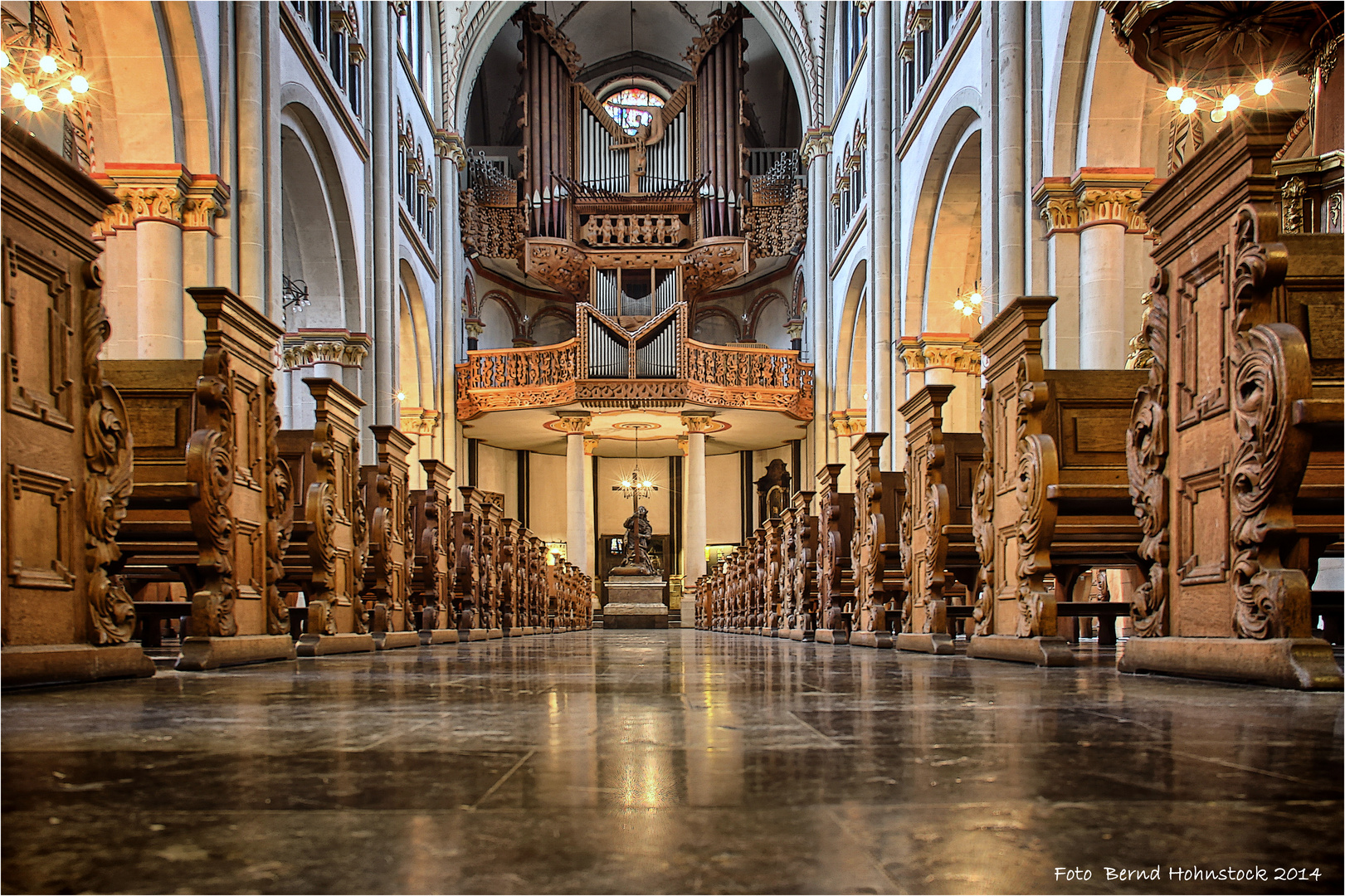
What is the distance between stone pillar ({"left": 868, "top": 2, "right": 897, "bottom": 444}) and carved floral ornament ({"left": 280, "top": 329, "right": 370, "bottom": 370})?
7.91 metres

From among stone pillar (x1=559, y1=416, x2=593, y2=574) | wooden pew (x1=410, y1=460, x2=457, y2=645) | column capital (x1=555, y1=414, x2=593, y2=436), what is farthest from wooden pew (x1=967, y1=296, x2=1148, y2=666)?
stone pillar (x1=559, y1=416, x2=593, y2=574)

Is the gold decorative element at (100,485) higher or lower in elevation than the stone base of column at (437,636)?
higher

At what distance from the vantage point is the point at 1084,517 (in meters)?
6.42

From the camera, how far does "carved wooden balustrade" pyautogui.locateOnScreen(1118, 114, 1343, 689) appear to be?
130 inches

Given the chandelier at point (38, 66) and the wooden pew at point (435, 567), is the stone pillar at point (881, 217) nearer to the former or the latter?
the wooden pew at point (435, 567)

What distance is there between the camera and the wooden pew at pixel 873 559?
8.45 m

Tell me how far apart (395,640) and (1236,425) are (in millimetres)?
6584

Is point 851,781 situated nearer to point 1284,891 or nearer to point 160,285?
point 1284,891

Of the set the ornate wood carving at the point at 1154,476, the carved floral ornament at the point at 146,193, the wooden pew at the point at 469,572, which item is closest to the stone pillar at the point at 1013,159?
the wooden pew at the point at 469,572

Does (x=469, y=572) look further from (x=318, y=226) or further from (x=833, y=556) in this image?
(x=318, y=226)

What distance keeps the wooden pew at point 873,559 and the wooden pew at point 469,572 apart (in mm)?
4309

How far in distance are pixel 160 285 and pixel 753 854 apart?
1120cm

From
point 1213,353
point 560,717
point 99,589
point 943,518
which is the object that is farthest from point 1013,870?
point 943,518

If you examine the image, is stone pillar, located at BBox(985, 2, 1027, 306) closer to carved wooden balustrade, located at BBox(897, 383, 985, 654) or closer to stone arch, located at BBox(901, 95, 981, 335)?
stone arch, located at BBox(901, 95, 981, 335)
